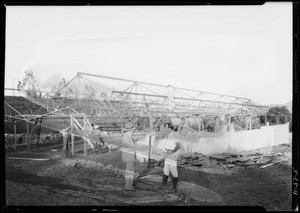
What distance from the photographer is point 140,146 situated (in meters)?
3.13

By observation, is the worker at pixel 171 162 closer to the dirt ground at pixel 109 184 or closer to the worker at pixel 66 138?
the dirt ground at pixel 109 184

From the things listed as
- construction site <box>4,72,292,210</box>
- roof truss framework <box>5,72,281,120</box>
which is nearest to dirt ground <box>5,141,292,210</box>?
construction site <box>4,72,292,210</box>

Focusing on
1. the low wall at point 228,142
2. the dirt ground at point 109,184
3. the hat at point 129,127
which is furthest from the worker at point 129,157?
the low wall at point 228,142

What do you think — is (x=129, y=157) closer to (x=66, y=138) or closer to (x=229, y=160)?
(x=66, y=138)

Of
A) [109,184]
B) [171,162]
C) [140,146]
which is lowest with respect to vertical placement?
→ [109,184]

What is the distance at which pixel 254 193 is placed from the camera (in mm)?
2949

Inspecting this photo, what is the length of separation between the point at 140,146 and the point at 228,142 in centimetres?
145

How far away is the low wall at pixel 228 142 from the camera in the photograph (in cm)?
316

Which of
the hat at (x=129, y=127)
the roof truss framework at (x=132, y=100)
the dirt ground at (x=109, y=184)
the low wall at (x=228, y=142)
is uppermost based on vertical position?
the roof truss framework at (x=132, y=100)

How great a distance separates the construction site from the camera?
2.96 metres

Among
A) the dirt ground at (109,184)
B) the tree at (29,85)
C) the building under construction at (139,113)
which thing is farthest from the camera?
the building under construction at (139,113)

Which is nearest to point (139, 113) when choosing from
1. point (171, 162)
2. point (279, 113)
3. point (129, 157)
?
point (129, 157)

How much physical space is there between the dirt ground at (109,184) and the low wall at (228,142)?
23 cm
